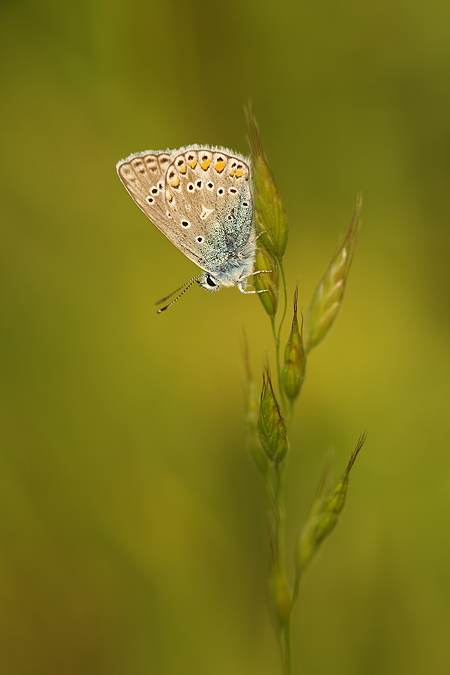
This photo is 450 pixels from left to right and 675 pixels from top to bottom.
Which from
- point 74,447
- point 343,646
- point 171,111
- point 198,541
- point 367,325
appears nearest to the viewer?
point 343,646

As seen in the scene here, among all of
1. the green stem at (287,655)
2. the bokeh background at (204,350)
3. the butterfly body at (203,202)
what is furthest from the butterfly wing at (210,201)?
the green stem at (287,655)

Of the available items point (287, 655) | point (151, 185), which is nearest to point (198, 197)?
point (151, 185)

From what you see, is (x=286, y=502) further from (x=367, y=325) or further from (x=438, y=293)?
(x=438, y=293)

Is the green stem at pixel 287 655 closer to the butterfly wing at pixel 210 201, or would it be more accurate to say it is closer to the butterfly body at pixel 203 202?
the butterfly body at pixel 203 202

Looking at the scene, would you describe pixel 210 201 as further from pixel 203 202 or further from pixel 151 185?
pixel 151 185

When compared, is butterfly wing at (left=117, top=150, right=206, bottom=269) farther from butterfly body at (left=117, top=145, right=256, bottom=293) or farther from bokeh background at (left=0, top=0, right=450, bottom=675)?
bokeh background at (left=0, top=0, right=450, bottom=675)

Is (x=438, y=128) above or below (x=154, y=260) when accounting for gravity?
above

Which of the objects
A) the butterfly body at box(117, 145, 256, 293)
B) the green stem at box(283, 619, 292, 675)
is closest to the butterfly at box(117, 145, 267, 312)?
the butterfly body at box(117, 145, 256, 293)

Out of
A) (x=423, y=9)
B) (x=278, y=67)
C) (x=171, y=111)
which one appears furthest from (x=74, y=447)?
(x=423, y=9)
